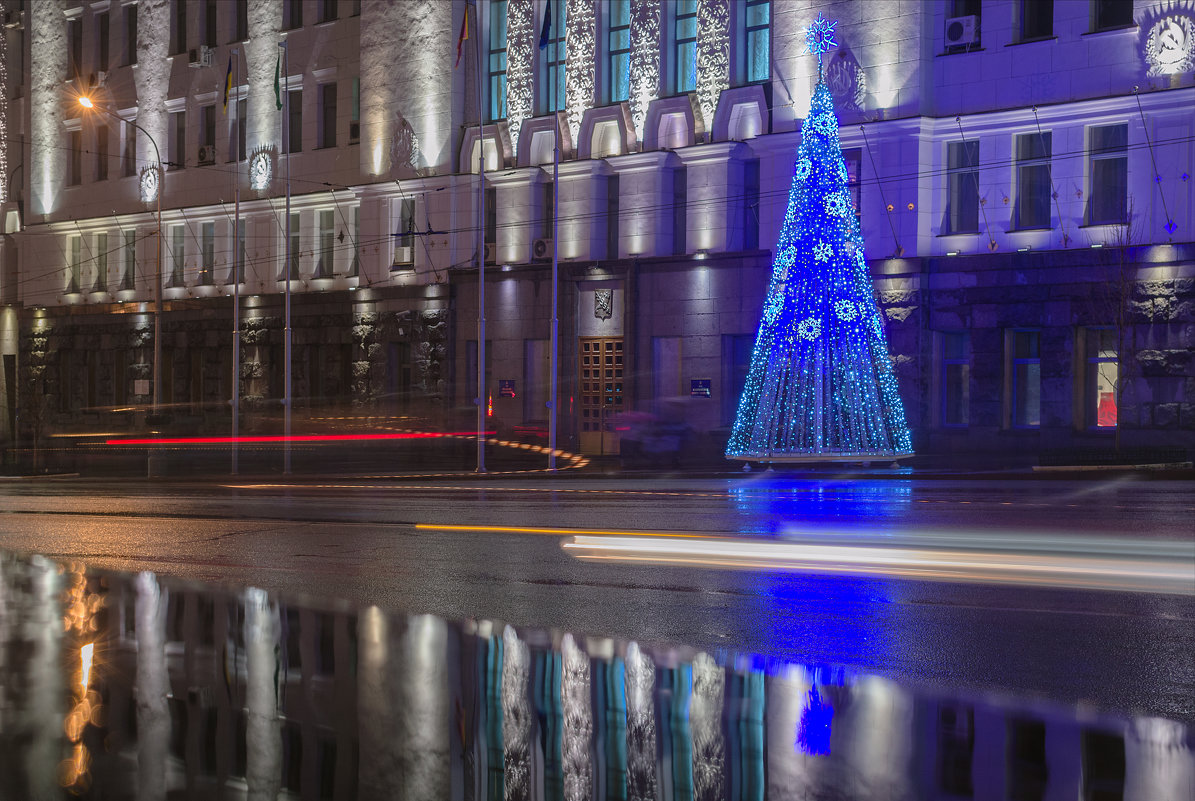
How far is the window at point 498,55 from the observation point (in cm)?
4431

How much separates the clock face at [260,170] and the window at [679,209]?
58.1 ft

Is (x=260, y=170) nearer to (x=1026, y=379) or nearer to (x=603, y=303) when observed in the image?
(x=603, y=303)

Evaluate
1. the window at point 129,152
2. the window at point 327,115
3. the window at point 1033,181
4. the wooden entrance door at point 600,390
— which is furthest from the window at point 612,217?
the window at point 129,152

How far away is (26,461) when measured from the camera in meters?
40.3

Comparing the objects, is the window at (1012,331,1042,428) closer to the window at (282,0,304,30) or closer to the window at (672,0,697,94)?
the window at (672,0,697,94)

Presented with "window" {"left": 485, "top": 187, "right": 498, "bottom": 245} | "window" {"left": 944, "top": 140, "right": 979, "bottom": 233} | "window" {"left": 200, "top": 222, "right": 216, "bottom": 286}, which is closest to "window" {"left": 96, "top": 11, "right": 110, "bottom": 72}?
"window" {"left": 200, "top": 222, "right": 216, "bottom": 286}

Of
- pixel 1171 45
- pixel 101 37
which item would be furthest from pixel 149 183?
pixel 1171 45

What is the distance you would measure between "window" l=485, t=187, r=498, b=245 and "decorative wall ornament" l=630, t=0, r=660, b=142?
19.0 ft

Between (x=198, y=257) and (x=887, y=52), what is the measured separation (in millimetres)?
29835

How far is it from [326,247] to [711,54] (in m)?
16.8

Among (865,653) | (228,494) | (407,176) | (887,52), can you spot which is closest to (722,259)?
(887,52)

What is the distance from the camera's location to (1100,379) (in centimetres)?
3192

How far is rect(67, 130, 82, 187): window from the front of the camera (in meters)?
58.2

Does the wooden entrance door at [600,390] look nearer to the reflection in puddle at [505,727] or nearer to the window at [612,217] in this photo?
the window at [612,217]
